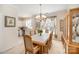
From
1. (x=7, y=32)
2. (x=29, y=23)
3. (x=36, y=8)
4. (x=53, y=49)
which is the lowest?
(x=53, y=49)

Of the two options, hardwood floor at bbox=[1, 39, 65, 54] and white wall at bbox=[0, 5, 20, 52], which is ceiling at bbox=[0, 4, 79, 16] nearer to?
white wall at bbox=[0, 5, 20, 52]

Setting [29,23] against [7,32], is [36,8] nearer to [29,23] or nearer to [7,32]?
[29,23]

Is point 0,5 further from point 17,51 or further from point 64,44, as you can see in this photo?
point 64,44

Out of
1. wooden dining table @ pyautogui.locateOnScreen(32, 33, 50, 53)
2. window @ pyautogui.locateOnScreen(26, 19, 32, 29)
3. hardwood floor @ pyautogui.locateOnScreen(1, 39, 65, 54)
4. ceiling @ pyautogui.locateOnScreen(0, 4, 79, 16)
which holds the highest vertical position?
ceiling @ pyautogui.locateOnScreen(0, 4, 79, 16)

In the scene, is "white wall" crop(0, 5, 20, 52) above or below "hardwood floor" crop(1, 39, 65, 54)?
above

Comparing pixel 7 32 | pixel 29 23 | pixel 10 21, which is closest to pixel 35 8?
pixel 29 23

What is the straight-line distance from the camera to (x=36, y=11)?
2.09 metres

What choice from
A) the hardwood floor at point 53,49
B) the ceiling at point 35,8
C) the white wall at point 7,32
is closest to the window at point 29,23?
the ceiling at point 35,8

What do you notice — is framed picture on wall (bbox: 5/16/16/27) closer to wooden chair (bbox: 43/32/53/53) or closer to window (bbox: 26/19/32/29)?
window (bbox: 26/19/32/29)

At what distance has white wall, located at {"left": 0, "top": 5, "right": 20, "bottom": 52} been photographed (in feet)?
6.78

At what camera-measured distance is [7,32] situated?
216 cm

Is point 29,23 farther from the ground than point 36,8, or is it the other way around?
point 36,8

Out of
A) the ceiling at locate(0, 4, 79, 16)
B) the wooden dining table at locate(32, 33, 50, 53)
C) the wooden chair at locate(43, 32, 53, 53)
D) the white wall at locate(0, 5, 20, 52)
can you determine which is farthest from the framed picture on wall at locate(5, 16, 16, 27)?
the wooden chair at locate(43, 32, 53, 53)

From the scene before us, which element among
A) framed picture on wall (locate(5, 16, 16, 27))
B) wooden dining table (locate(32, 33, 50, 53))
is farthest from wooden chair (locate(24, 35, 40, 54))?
framed picture on wall (locate(5, 16, 16, 27))
